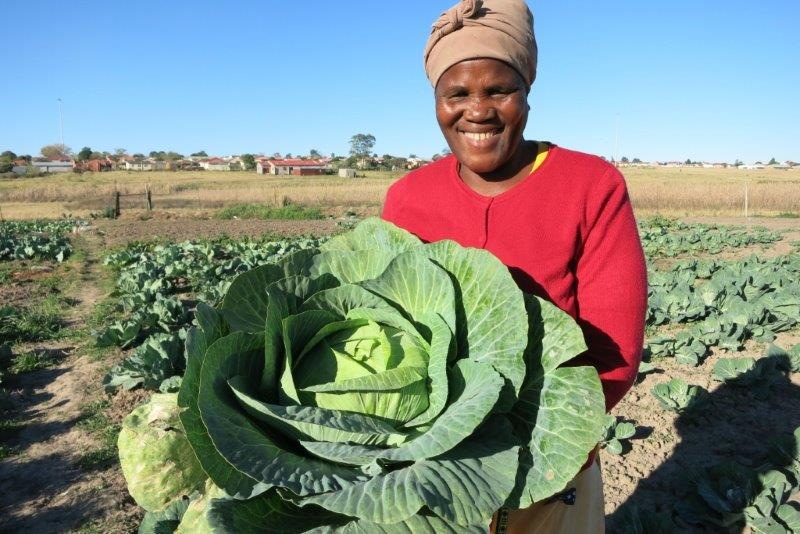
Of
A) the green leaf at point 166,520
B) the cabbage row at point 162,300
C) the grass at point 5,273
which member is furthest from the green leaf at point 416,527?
the grass at point 5,273

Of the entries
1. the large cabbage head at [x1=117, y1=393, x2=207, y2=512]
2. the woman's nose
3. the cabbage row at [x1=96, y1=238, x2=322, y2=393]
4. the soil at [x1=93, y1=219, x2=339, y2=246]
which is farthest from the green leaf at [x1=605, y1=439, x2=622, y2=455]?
the soil at [x1=93, y1=219, x2=339, y2=246]

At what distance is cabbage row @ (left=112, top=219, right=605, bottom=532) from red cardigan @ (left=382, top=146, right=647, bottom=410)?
294 mm

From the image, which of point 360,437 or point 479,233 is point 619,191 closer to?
point 479,233

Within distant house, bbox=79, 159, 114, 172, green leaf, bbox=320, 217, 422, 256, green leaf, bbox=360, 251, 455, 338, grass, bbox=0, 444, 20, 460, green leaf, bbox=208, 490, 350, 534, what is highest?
distant house, bbox=79, 159, 114, 172

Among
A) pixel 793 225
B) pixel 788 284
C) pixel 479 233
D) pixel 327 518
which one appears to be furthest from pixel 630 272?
pixel 793 225

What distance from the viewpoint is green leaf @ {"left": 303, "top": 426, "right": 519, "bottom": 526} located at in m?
1.07

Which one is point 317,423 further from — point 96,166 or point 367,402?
point 96,166

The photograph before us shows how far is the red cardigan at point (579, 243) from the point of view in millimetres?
1568

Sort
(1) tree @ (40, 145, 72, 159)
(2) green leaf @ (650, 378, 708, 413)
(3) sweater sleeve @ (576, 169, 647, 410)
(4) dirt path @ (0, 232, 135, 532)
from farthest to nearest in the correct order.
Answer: (1) tree @ (40, 145, 72, 159)
(2) green leaf @ (650, 378, 708, 413)
(4) dirt path @ (0, 232, 135, 532)
(3) sweater sleeve @ (576, 169, 647, 410)

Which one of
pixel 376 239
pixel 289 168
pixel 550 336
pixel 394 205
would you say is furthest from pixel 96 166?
pixel 550 336

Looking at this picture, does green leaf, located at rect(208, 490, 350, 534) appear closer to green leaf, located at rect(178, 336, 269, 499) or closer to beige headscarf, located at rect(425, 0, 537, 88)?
green leaf, located at rect(178, 336, 269, 499)

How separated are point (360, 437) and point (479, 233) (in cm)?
80

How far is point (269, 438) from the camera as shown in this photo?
1252 mm

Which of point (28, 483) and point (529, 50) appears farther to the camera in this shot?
point (28, 483)
